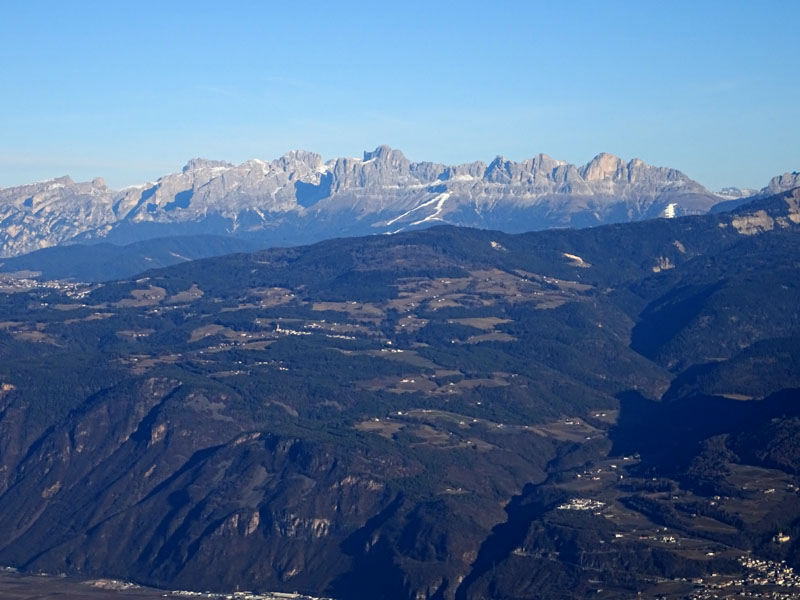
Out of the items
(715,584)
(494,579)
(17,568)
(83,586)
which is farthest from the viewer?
(17,568)

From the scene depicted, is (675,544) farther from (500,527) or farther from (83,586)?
(83,586)

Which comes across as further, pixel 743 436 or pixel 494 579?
pixel 743 436

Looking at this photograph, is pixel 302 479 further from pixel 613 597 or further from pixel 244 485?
pixel 613 597

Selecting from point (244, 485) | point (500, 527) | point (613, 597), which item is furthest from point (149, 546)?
point (613, 597)

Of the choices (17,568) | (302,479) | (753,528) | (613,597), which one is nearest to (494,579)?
(613,597)

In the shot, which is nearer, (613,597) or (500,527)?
(613,597)

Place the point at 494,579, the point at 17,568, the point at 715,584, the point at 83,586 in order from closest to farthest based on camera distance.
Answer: the point at 715,584 → the point at 494,579 → the point at 83,586 → the point at 17,568

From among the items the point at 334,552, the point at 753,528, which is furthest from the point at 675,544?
the point at 334,552

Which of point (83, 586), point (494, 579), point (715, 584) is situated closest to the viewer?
point (715, 584)

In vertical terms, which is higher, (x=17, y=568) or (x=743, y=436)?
(x=743, y=436)
